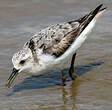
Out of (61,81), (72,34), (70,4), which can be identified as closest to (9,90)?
(61,81)

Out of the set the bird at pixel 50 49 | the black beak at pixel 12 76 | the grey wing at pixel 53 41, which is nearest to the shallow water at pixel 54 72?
the black beak at pixel 12 76

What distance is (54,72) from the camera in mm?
10805

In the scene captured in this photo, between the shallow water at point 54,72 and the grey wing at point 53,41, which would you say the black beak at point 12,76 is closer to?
the shallow water at point 54,72

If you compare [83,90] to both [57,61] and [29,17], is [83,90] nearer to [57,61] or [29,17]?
[57,61]

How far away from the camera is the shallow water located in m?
8.98

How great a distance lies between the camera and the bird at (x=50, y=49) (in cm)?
945

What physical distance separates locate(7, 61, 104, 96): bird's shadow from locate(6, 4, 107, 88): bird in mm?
302

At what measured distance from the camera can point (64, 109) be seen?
8641mm

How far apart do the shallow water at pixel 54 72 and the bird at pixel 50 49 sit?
42 centimetres

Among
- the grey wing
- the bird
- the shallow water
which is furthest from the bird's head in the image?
the shallow water

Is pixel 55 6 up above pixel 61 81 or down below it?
above

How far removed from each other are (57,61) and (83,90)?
3.06 ft

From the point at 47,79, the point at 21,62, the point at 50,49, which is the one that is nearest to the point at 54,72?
the point at 47,79

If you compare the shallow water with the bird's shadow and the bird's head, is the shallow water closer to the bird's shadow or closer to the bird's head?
the bird's shadow
